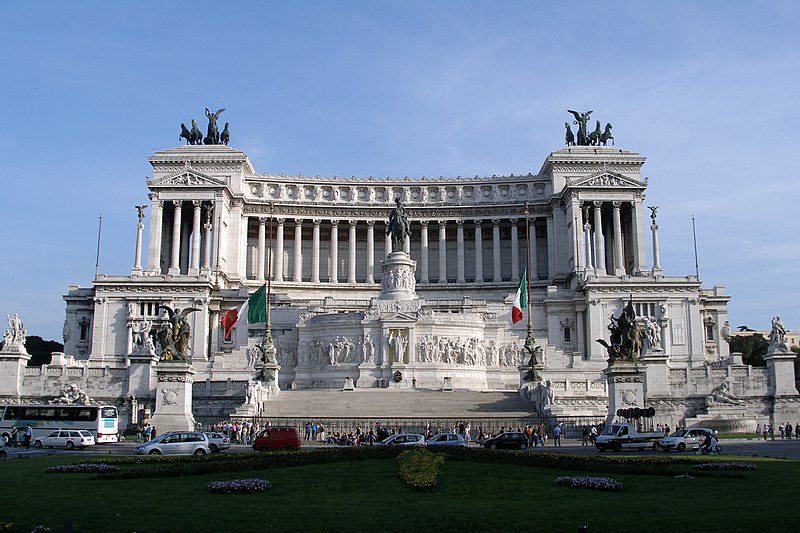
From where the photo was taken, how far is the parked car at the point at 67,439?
4381 cm

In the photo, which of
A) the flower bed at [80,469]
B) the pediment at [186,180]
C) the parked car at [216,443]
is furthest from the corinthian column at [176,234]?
the flower bed at [80,469]

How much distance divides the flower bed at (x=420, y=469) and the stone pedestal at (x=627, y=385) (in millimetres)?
17797

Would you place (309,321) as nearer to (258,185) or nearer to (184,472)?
(258,185)

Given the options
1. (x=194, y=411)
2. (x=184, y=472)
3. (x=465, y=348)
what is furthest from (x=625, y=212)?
(x=184, y=472)

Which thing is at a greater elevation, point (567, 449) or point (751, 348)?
point (751, 348)

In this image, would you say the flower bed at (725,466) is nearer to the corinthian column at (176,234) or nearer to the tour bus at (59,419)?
the tour bus at (59,419)

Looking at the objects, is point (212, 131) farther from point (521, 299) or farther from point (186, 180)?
point (521, 299)

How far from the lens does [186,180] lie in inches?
3846

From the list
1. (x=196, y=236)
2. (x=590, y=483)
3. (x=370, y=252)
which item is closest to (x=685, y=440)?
(x=590, y=483)

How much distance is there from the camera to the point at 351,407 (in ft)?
178

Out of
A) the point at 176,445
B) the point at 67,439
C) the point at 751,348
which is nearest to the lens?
the point at 176,445

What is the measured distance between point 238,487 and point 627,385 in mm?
25771

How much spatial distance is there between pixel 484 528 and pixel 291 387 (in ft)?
180

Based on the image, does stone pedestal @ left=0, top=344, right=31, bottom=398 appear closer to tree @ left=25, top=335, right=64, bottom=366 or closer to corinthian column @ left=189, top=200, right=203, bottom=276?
corinthian column @ left=189, top=200, right=203, bottom=276
